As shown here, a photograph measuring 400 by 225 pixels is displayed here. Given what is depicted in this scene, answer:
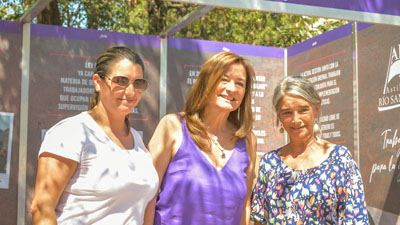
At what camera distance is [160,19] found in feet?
30.5

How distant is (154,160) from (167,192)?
7.5 inches

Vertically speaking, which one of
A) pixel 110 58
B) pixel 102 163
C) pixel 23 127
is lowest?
pixel 102 163

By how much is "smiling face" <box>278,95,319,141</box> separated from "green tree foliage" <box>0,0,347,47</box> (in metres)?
4.82

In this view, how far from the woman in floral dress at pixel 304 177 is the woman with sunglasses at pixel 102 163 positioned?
816mm

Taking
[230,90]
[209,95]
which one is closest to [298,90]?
[230,90]

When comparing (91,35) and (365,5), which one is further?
(91,35)

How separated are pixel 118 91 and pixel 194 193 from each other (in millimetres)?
708

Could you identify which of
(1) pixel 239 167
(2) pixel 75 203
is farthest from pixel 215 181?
(2) pixel 75 203

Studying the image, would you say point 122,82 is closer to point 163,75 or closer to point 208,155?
point 208,155

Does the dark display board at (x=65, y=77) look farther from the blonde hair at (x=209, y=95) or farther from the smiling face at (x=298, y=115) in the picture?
the smiling face at (x=298, y=115)

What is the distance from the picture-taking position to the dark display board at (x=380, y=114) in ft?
14.9

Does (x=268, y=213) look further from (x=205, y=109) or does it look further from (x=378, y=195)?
(x=378, y=195)

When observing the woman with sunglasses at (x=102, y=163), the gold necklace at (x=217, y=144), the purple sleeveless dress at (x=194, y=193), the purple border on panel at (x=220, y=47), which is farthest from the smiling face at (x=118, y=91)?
the purple border on panel at (x=220, y=47)

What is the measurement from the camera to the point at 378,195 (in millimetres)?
4656
